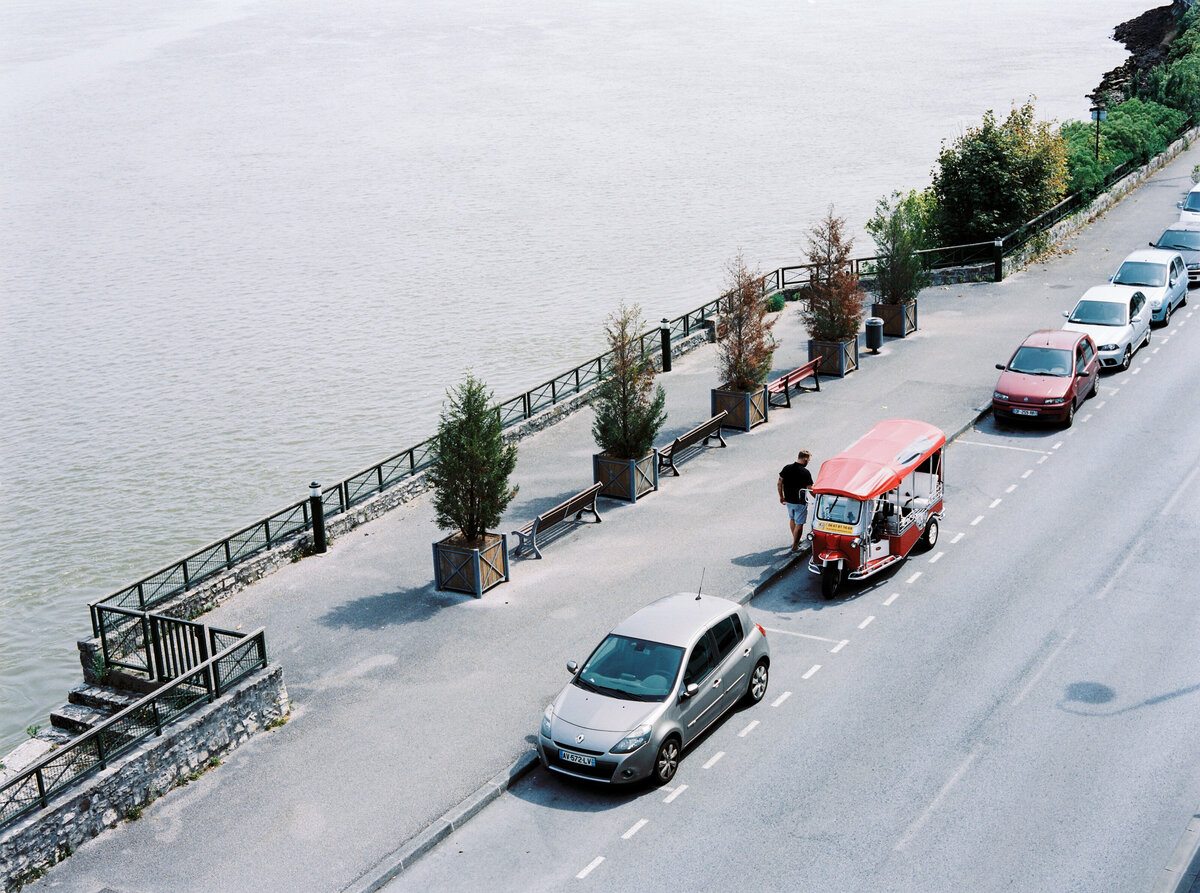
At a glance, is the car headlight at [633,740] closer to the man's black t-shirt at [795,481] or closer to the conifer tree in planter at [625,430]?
the man's black t-shirt at [795,481]

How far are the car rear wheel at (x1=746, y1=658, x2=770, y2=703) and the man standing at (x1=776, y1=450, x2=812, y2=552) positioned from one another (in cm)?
465

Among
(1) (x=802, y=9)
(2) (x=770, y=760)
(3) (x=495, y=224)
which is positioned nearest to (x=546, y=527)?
(2) (x=770, y=760)

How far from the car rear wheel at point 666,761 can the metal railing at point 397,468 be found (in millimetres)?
8740

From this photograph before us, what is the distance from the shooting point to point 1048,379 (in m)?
26.8

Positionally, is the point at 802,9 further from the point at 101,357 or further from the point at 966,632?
the point at 966,632

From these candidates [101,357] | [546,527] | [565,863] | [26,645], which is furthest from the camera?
[101,357]

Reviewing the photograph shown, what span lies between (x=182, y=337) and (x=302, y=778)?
120 ft

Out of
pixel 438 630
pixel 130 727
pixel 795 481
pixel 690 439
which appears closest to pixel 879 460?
pixel 795 481

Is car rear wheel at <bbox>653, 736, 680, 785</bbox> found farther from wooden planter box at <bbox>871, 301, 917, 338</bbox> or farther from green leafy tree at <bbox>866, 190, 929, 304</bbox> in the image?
green leafy tree at <bbox>866, 190, 929, 304</bbox>

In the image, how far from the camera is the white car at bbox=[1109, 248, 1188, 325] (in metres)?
33.3

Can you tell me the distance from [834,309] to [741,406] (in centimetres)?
507

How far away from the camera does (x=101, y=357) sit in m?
46.2

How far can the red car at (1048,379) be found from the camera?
26.4 m

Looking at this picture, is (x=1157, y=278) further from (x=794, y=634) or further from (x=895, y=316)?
(x=794, y=634)
